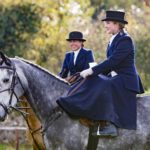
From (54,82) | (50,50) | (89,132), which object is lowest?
(50,50)

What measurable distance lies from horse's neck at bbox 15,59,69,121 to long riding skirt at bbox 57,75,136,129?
0.20 m

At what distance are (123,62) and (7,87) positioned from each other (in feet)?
5.19

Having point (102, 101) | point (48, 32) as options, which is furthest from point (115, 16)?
point (48, 32)

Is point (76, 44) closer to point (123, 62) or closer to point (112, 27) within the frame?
point (112, 27)

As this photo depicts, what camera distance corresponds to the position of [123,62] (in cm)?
952

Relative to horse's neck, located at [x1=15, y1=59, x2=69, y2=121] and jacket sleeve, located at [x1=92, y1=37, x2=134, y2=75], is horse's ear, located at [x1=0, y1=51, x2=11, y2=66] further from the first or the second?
jacket sleeve, located at [x1=92, y1=37, x2=134, y2=75]

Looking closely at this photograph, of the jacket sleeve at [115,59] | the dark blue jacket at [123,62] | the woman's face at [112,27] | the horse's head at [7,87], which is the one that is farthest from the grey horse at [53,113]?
the woman's face at [112,27]

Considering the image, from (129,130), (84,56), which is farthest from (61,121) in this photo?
(84,56)

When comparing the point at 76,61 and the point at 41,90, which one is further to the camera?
the point at 76,61

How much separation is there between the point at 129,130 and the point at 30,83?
A: 1448mm

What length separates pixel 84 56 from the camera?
12352 mm

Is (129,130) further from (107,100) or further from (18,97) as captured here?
(18,97)

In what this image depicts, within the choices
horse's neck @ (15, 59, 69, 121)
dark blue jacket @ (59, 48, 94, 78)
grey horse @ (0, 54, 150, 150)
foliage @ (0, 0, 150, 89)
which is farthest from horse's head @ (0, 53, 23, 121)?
foliage @ (0, 0, 150, 89)

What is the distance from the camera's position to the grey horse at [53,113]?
9.30m
